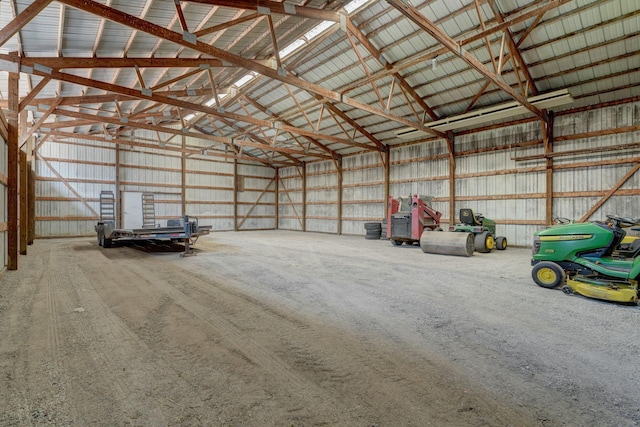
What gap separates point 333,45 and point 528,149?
8.25 m

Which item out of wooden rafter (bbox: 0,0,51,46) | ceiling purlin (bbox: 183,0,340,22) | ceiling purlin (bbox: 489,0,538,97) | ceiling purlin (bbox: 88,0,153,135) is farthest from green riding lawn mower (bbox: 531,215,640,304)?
wooden rafter (bbox: 0,0,51,46)

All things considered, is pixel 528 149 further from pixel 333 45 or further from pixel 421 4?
pixel 333 45

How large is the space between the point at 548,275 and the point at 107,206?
19353 millimetres

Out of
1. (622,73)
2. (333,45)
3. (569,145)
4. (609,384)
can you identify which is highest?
(333,45)

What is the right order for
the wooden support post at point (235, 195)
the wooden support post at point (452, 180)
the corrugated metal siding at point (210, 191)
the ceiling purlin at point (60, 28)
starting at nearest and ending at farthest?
the ceiling purlin at point (60, 28) < the wooden support post at point (452, 180) < the corrugated metal siding at point (210, 191) < the wooden support post at point (235, 195)

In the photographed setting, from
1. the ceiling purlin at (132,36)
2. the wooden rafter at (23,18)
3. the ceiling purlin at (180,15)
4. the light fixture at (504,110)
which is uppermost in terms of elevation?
the ceiling purlin at (132,36)

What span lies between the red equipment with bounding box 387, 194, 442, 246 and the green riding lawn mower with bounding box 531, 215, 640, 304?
19.9ft

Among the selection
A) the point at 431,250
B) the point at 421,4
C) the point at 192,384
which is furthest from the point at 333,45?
the point at 192,384

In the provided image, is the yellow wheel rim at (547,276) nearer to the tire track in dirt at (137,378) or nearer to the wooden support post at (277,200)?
the tire track in dirt at (137,378)

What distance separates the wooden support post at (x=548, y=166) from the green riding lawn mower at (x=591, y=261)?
21.0 feet

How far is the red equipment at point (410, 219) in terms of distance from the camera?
11648 millimetres

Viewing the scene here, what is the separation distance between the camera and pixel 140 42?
7754 millimetres

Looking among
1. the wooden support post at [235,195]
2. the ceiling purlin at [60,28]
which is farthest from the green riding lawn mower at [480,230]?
the wooden support post at [235,195]

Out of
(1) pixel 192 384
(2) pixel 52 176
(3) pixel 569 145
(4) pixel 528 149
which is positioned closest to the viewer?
(1) pixel 192 384
